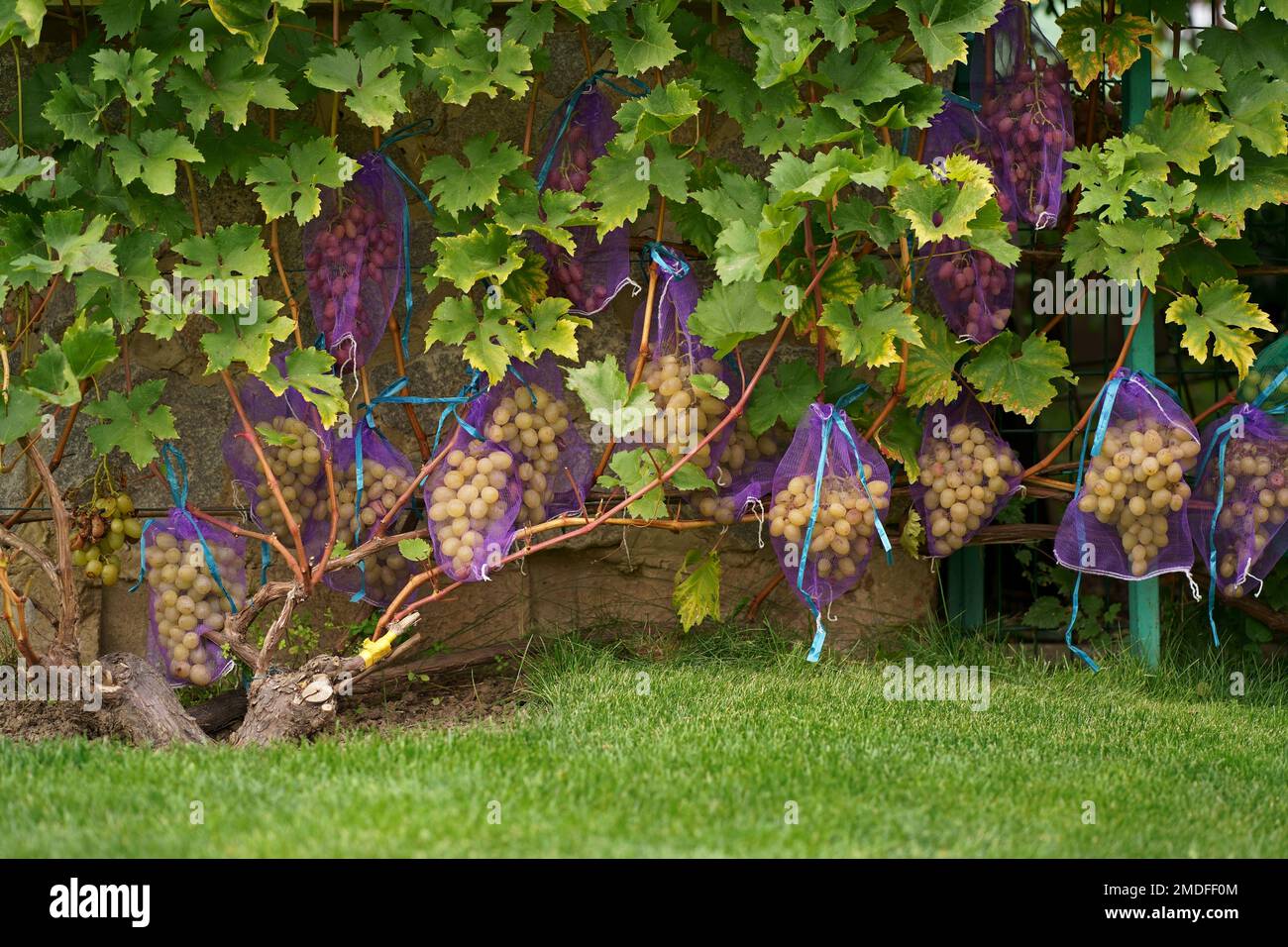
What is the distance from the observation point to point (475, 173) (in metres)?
3.44

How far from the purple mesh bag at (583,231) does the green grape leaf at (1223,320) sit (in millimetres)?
1448

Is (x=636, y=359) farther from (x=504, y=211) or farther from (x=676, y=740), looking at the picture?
(x=676, y=740)

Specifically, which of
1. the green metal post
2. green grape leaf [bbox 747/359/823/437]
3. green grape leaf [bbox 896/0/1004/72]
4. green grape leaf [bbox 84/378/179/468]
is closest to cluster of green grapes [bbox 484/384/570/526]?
green grape leaf [bbox 747/359/823/437]

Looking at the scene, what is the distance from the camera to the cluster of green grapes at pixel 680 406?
3.44m

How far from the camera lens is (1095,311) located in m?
3.74

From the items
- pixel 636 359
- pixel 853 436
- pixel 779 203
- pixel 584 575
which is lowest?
pixel 584 575

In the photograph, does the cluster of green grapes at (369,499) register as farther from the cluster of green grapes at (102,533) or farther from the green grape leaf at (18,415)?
the green grape leaf at (18,415)

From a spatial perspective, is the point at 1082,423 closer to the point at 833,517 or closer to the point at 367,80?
the point at 833,517

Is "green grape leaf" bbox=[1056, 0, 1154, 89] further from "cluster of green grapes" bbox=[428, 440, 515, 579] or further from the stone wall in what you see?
"cluster of green grapes" bbox=[428, 440, 515, 579]

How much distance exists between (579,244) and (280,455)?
97 cm

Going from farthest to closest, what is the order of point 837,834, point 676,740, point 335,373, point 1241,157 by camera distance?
point 335,373, point 1241,157, point 676,740, point 837,834

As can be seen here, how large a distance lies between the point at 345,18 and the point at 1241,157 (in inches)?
96.5

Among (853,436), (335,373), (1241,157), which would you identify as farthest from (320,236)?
(1241,157)

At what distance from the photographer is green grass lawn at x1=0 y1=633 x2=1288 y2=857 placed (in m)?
2.29
